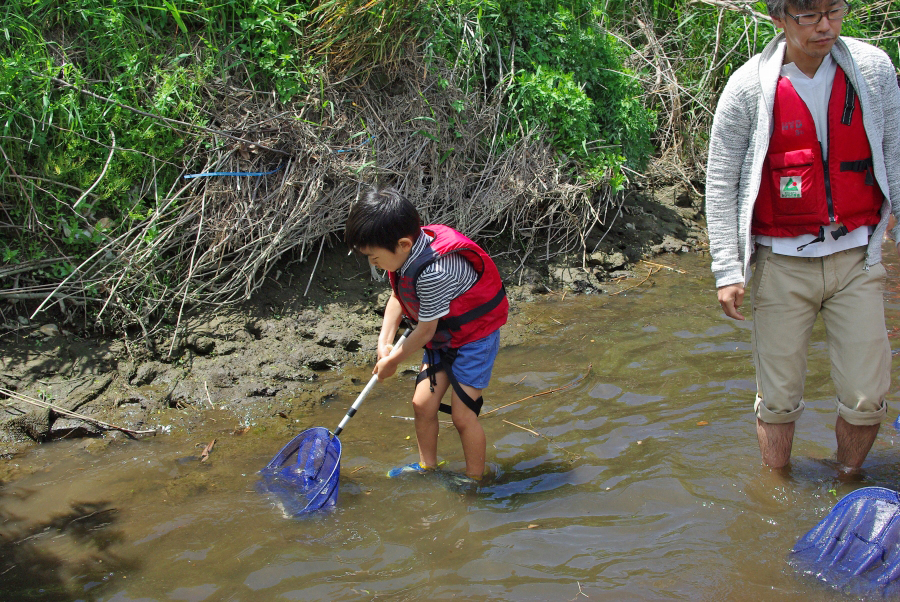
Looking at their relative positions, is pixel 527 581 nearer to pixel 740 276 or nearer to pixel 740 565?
pixel 740 565

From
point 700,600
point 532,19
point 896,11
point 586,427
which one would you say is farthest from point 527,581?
point 896,11

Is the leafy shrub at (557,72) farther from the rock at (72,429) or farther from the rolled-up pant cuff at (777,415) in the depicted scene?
the rock at (72,429)

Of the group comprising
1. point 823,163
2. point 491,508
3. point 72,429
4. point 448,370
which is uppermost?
point 823,163

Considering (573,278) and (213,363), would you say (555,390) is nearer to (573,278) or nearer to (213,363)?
(573,278)

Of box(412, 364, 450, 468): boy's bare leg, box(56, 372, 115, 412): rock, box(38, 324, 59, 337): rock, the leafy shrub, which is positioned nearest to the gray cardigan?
box(412, 364, 450, 468): boy's bare leg

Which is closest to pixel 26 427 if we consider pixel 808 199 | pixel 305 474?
pixel 305 474

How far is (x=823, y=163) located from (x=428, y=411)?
75.5 inches

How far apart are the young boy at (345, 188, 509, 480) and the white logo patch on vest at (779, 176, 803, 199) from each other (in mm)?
1214

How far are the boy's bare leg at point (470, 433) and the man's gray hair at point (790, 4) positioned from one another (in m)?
1.92

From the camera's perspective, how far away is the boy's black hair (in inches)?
116

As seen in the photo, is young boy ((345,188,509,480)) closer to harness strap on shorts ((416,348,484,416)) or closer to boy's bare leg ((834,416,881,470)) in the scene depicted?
harness strap on shorts ((416,348,484,416))

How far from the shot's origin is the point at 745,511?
3.11 metres

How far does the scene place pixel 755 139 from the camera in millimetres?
2828

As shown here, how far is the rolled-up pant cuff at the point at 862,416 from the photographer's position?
2.90 m
